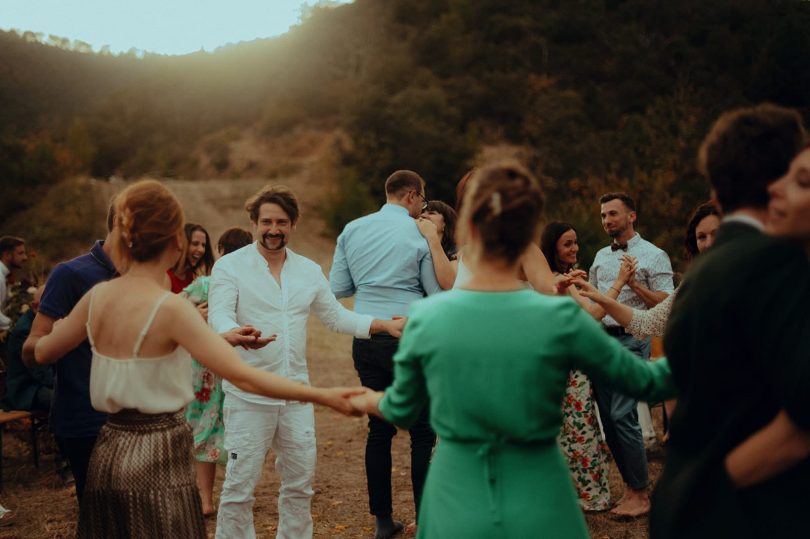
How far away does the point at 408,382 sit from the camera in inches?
92.1

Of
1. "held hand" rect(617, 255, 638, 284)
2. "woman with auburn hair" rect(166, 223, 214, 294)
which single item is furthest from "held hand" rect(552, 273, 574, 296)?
"woman with auburn hair" rect(166, 223, 214, 294)

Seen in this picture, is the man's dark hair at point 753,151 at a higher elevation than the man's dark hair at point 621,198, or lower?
higher

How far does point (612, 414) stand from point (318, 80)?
52.5 m

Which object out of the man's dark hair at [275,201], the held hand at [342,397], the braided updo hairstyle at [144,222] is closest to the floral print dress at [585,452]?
the man's dark hair at [275,201]

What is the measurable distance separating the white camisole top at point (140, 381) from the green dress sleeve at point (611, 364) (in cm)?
152

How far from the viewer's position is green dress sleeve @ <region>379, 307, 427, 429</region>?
226 centimetres

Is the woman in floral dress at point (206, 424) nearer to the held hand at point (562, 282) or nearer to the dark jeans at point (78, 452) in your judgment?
the dark jeans at point (78, 452)

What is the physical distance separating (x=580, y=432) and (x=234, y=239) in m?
3.19

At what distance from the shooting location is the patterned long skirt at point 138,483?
2.85 metres

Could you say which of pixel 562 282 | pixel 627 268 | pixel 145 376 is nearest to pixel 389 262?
pixel 562 282

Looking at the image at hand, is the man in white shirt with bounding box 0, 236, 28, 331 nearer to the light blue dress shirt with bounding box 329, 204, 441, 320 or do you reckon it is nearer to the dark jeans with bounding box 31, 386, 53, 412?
the dark jeans with bounding box 31, 386, 53, 412

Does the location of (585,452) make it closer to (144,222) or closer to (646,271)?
(646,271)

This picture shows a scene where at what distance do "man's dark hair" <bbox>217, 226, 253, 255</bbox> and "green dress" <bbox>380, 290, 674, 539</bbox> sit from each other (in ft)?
14.2

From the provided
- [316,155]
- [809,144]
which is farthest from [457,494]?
[316,155]
